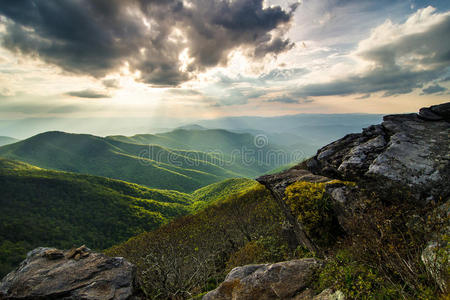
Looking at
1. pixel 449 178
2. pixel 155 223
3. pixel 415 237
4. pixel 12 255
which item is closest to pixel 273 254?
pixel 415 237

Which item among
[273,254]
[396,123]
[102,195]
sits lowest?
[102,195]

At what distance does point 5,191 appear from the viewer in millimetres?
133500

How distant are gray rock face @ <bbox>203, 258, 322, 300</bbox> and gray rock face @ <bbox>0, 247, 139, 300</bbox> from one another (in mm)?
4682

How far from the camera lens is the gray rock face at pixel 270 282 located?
222 inches

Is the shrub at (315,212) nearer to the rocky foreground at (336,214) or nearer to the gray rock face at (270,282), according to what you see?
the rocky foreground at (336,214)

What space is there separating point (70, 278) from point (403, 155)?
1424 cm

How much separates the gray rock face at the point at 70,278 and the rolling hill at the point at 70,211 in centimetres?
10485

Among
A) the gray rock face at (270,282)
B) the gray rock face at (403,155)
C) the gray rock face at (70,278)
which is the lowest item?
the gray rock face at (70,278)

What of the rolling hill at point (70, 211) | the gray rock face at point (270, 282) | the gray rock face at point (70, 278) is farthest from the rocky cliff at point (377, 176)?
the rolling hill at point (70, 211)

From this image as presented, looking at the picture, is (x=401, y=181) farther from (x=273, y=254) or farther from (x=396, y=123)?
(x=273, y=254)

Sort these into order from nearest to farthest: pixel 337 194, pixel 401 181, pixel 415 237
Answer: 1. pixel 415 237
2. pixel 401 181
3. pixel 337 194

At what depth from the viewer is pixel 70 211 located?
126 metres

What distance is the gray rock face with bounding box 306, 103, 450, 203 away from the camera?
6199 millimetres

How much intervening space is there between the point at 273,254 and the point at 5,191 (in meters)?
197
